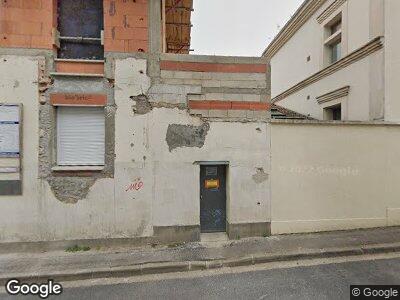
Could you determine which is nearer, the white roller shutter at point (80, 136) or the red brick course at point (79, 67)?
the red brick course at point (79, 67)

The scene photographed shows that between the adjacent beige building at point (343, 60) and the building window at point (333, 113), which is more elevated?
the adjacent beige building at point (343, 60)

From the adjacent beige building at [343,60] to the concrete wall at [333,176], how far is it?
4.77ft

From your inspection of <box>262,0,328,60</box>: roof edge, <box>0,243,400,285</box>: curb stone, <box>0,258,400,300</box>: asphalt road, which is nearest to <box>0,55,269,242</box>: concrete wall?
<box>0,243,400,285</box>: curb stone

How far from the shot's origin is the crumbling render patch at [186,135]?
Result: 6680mm

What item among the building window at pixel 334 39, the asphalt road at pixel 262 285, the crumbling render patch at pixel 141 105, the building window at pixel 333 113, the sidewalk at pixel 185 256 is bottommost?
the asphalt road at pixel 262 285

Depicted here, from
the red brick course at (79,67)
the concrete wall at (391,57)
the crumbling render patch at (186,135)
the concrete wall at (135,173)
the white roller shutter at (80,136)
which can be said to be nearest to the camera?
the concrete wall at (135,173)

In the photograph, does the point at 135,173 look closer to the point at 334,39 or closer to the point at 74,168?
the point at 74,168

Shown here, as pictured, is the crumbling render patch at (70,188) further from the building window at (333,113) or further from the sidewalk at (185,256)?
the building window at (333,113)

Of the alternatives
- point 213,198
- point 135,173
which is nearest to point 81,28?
point 135,173

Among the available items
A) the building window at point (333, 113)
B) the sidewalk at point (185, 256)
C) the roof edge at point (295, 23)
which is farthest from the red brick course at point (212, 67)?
the roof edge at point (295, 23)

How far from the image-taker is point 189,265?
553 centimetres

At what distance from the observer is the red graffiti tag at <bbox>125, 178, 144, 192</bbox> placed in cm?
655

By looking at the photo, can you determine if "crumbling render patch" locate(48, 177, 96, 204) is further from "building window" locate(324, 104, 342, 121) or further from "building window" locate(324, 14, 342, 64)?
"building window" locate(324, 14, 342, 64)

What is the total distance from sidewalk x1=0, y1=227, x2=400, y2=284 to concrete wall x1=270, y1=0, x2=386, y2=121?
13.8ft
